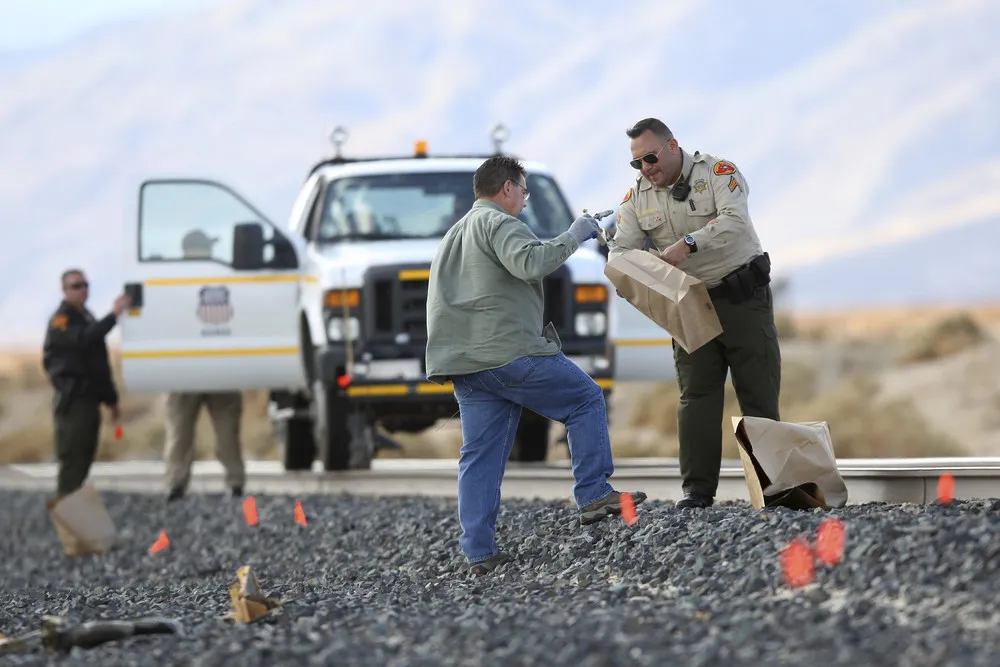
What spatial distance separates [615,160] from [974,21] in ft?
105

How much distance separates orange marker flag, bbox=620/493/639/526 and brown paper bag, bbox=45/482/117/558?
18.4 ft

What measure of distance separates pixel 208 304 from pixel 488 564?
585 centimetres

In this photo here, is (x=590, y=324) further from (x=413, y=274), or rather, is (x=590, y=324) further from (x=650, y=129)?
(x=650, y=129)

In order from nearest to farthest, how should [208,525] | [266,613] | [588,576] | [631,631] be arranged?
[631,631], [266,613], [588,576], [208,525]

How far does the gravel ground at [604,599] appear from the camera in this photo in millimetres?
5445

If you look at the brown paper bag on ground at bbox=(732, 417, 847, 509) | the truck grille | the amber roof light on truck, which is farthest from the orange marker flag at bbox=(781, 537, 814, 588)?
the amber roof light on truck

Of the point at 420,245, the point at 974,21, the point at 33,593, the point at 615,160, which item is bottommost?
the point at 33,593

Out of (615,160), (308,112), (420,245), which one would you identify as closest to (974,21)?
(615,160)

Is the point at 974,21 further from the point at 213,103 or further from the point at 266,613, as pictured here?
the point at 266,613

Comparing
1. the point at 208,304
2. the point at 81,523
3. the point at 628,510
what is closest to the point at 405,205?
the point at 208,304

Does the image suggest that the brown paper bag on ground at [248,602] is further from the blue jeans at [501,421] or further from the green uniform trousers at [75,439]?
the green uniform trousers at [75,439]

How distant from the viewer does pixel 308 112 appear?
152750mm

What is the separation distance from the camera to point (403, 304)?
42.1ft

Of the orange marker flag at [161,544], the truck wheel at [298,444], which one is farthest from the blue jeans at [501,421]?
the truck wheel at [298,444]
